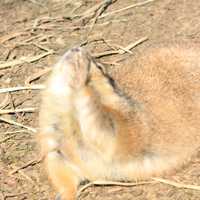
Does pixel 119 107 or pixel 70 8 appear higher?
pixel 119 107

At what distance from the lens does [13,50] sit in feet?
16.9

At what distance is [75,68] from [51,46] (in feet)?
6.42

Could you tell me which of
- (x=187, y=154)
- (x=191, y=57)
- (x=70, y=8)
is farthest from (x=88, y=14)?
(x=187, y=154)

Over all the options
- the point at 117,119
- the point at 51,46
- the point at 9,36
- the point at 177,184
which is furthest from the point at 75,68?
the point at 9,36

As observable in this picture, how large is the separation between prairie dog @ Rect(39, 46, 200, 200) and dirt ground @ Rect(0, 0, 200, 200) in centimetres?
14

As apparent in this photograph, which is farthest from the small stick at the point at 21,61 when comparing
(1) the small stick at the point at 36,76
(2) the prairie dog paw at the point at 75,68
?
(2) the prairie dog paw at the point at 75,68

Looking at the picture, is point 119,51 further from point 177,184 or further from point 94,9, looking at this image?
point 177,184

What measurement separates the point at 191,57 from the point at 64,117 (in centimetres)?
102

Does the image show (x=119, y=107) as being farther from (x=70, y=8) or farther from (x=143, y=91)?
(x=70, y=8)

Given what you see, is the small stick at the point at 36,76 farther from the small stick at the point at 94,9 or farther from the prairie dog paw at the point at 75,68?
the prairie dog paw at the point at 75,68

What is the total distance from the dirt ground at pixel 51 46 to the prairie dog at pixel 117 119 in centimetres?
14

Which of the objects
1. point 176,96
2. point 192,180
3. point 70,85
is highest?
point 70,85

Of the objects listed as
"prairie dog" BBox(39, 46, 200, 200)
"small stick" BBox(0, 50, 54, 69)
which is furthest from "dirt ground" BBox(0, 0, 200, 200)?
"prairie dog" BBox(39, 46, 200, 200)

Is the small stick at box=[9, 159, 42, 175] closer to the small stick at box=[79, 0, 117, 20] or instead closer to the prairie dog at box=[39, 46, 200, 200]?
the prairie dog at box=[39, 46, 200, 200]
